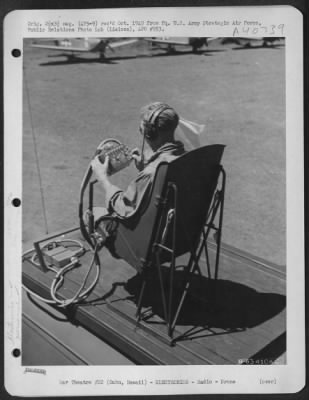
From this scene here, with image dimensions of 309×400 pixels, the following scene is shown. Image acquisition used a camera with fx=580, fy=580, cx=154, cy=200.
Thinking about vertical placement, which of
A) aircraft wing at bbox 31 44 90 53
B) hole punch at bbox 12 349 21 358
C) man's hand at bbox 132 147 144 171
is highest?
aircraft wing at bbox 31 44 90 53

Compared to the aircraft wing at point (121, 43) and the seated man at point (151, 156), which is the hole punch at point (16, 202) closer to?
the seated man at point (151, 156)

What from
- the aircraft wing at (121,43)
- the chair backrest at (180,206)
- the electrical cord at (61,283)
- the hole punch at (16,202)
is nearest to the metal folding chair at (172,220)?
the chair backrest at (180,206)

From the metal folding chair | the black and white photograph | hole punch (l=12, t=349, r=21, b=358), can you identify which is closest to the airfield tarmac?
the black and white photograph

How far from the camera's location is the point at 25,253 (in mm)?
3260

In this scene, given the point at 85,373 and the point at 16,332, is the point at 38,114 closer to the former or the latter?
the point at 16,332

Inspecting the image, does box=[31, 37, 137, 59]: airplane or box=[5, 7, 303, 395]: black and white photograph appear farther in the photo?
box=[31, 37, 137, 59]: airplane

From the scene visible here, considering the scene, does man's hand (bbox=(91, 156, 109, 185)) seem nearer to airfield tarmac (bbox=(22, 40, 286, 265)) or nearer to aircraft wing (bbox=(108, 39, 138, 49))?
airfield tarmac (bbox=(22, 40, 286, 265))

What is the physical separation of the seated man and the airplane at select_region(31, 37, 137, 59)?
509mm

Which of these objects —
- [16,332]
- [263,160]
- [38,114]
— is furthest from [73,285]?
[263,160]

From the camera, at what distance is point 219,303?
3.19 meters

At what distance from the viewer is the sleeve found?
286cm

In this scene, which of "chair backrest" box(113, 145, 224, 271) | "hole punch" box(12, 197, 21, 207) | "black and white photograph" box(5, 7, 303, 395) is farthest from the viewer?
"hole punch" box(12, 197, 21, 207)

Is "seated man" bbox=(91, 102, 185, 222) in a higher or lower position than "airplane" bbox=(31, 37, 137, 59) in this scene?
lower

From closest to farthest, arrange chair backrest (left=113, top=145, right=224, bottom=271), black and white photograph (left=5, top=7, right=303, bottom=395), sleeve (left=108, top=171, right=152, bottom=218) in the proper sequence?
chair backrest (left=113, top=145, right=224, bottom=271)
sleeve (left=108, top=171, right=152, bottom=218)
black and white photograph (left=5, top=7, right=303, bottom=395)
